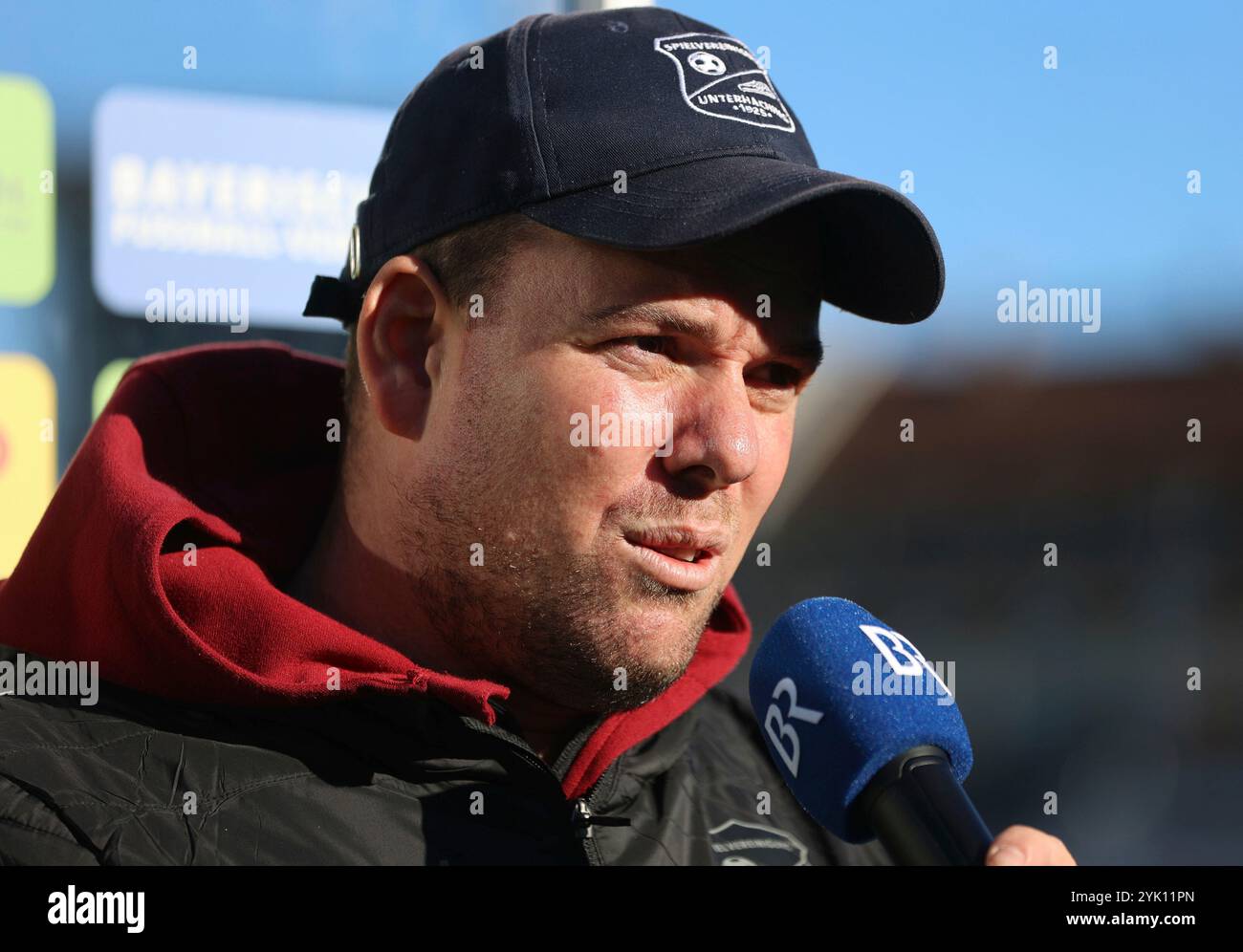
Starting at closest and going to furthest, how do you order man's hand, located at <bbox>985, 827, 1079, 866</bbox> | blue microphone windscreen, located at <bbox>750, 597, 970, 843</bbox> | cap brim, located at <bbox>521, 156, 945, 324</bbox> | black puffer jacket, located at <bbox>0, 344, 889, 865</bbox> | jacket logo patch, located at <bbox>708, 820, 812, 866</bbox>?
man's hand, located at <bbox>985, 827, 1079, 866</bbox> → blue microphone windscreen, located at <bbox>750, 597, 970, 843</bbox> → black puffer jacket, located at <bbox>0, 344, 889, 865</bbox> → cap brim, located at <bbox>521, 156, 945, 324</bbox> → jacket logo patch, located at <bbox>708, 820, 812, 866</bbox>

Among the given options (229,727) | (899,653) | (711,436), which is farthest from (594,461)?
(229,727)

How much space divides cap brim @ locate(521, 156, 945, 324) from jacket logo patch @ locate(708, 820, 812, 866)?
2.51 feet

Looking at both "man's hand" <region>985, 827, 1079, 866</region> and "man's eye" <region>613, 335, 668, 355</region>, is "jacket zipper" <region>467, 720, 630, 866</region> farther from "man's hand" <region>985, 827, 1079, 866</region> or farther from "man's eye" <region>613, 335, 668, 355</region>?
"man's hand" <region>985, 827, 1079, 866</region>

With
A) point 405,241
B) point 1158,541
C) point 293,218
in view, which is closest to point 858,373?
point 1158,541

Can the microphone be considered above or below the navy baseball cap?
below

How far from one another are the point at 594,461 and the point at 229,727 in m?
0.52

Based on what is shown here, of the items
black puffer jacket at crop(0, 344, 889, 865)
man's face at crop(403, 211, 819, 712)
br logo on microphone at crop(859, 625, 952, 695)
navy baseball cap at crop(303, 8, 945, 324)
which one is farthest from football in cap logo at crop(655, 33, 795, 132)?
black puffer jacket at crop(0, 344, 889, 865)

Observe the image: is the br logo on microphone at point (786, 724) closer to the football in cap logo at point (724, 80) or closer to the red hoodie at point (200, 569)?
the red hoodie at point (200, 569)

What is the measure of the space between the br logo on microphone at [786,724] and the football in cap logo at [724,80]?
0.70 metres

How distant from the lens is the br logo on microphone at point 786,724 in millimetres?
1474

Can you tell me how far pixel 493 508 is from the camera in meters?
1.63

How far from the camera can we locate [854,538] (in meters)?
9.78

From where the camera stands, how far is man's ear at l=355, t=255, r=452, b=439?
67.1 inches
